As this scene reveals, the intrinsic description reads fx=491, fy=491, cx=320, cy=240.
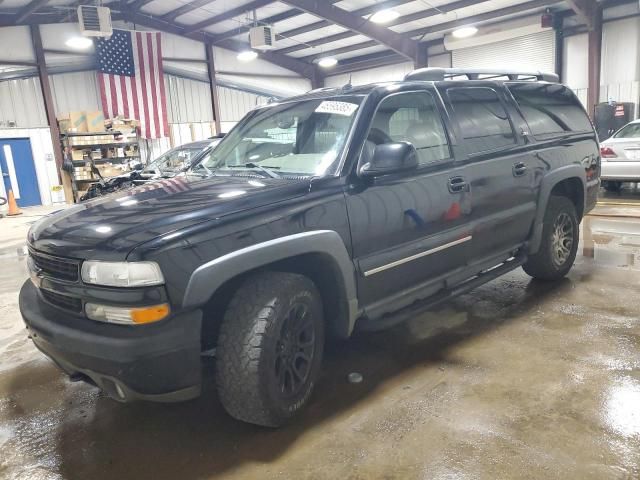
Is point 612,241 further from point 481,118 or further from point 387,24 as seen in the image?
point 387,24

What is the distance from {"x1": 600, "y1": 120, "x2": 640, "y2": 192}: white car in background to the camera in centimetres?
817

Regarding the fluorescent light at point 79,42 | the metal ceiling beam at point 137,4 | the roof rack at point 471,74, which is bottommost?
the roof rack at point 471,74

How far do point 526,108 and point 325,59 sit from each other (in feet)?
45.9

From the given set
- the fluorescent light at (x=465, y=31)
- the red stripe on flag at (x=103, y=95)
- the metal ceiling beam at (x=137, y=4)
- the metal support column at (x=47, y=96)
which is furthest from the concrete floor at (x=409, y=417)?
the metal ceiling beam at (x=137, y=4)

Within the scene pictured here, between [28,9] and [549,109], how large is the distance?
44.0 ft

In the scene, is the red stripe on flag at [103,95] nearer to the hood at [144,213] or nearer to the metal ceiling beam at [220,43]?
the metal ceiling beam at [220,43]

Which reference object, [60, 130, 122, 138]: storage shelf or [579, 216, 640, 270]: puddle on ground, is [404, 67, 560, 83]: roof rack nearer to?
[579, 216, 640, 270]: puddle on ground

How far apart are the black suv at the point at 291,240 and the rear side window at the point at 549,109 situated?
3 centimetres

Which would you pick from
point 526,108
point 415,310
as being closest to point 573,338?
point 415,310

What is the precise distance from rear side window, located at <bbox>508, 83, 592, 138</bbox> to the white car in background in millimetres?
4608

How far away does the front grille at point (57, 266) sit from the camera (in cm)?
210

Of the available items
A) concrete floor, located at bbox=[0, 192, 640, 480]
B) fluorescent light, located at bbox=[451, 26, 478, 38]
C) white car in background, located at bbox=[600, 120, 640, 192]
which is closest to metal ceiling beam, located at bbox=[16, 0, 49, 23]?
fluorescent light, located at bbox=[451, 26, 478, 38]

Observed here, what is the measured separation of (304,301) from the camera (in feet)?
7.79

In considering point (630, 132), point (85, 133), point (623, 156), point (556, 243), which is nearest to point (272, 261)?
point (556, 243)
